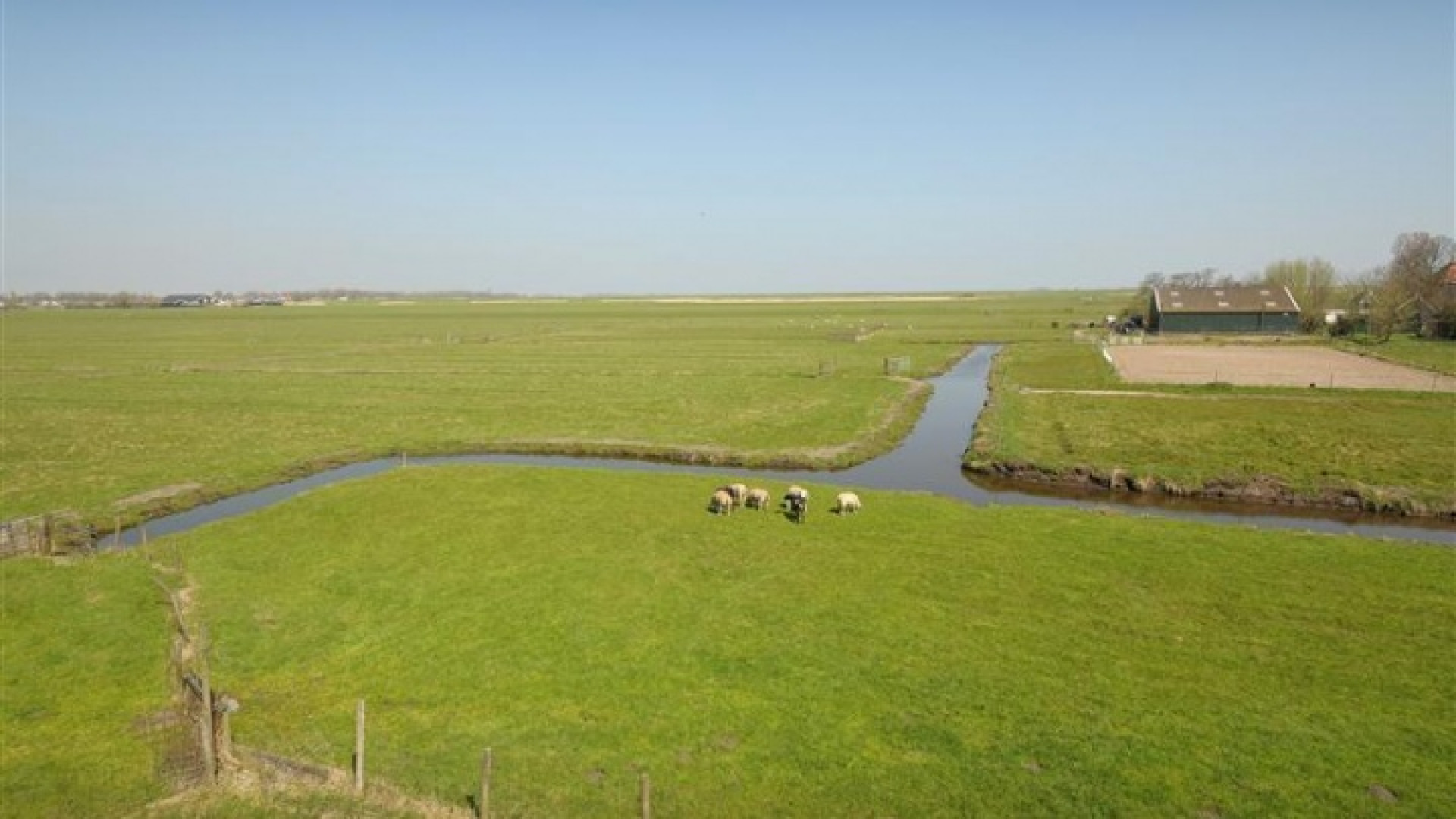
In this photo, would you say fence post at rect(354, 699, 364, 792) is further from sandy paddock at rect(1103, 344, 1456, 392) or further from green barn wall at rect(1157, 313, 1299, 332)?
green barn wall at rect(1157, 313, 1299, 332)

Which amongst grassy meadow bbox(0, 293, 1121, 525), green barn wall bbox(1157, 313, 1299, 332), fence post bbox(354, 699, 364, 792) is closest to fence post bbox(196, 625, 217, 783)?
fence post bbox(354, 699, 364, 792)

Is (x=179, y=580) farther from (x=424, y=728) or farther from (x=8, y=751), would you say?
(x=424, y=728)

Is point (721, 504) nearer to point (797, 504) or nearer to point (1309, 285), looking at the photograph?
point (797, 504)

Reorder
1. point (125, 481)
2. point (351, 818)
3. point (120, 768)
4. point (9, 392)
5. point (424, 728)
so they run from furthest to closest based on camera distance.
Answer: point (9, 392) < point (125, 481) < point (424, 728) < point (120, 768) < point (351, 818)

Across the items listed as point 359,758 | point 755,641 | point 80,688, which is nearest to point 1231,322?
point 755,641

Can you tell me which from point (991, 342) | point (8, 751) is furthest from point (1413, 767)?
point (991, 342)

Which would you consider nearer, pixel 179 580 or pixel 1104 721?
pixel 1104 721
